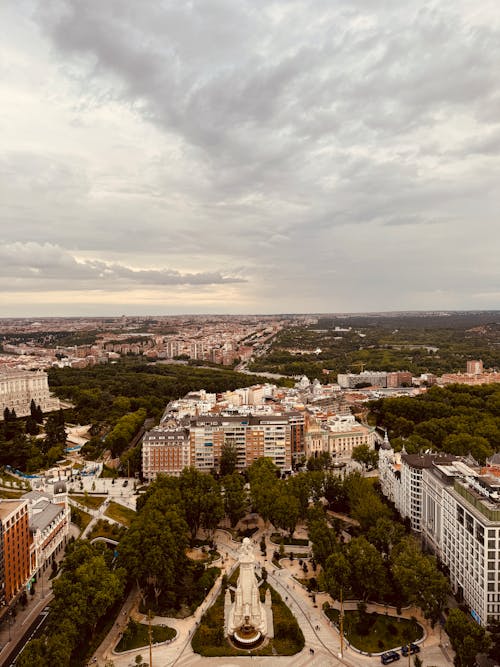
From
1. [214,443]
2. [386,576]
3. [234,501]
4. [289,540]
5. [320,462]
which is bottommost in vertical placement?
[289,540]

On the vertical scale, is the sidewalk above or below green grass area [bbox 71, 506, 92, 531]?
below

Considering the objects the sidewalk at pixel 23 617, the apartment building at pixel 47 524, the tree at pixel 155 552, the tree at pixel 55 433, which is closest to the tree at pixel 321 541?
the tree at pixel 155 552

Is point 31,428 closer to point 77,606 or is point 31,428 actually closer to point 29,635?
point 29,635

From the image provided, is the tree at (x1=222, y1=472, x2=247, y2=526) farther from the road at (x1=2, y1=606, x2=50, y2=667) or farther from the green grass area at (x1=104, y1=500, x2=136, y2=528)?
the road at (x1=2, y1=606, x2=50, y2=667)

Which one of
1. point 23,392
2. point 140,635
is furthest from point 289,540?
point 23,392

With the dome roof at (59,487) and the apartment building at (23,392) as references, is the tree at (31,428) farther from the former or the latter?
the dome roof at (59,487)

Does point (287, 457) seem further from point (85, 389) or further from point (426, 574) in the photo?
point (85, 389)

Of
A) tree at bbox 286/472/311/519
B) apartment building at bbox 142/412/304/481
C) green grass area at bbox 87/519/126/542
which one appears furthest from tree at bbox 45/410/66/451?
tree at bbox 286/472/311/519
